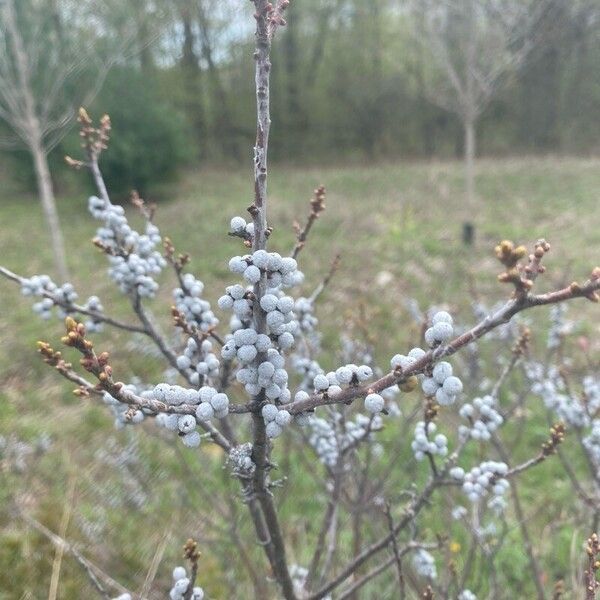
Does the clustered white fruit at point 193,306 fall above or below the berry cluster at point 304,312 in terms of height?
above

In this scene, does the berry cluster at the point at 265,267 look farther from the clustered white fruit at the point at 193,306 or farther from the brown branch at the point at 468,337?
the clustered white fruit at the point at 193,306

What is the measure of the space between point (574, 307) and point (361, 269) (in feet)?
10.6

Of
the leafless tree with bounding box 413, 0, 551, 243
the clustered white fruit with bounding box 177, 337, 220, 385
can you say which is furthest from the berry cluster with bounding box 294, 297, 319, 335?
the leafless tree with bounding box 413, 0, 551, 243

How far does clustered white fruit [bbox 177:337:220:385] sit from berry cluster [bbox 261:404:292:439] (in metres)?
0.47

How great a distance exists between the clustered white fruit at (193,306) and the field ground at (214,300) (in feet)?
3.63

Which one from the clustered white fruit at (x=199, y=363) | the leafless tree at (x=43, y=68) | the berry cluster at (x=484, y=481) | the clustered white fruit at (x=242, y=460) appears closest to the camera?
the clustered white fruit at (x=242, y=460)

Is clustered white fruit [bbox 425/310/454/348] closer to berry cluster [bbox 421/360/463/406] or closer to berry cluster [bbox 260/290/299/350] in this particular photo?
berry cluster [bbox 421/360/463/406]

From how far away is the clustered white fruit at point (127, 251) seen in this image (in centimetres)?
189

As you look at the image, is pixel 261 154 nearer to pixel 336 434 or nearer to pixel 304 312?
pixel 304 312

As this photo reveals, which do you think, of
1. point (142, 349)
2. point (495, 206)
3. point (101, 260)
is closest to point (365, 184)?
point (495, 206)

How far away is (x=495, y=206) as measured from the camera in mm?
13117

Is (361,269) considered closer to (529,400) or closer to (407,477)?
(529,400)

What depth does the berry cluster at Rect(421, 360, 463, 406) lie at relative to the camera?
982 mm

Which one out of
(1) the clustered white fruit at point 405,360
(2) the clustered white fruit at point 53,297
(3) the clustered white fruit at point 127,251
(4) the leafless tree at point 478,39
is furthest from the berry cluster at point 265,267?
(4) the leafless tree at point 478,39
